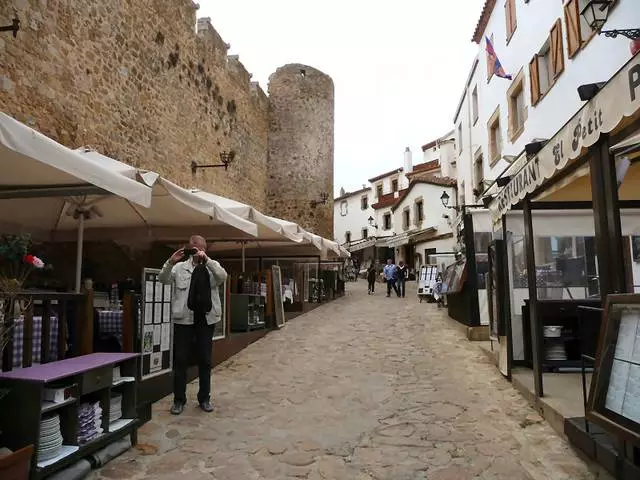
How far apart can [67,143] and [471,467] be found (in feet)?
26.0

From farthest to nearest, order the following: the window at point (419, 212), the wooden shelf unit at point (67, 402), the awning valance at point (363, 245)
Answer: the awning valance at point (363, 245) → the window at point (419, 212) → the wooden shelf unit at point (67, 402)

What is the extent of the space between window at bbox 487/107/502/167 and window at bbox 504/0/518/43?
2162 millimetres

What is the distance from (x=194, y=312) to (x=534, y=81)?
1030 centimetres

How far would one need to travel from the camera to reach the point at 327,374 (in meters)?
6.28

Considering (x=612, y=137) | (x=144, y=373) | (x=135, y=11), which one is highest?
(x=135, y=11)

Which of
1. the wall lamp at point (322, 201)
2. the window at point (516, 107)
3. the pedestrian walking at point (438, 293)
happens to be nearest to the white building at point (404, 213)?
the wall lamp at point (322, 201)

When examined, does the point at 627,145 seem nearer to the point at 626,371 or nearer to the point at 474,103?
the point at 626,371

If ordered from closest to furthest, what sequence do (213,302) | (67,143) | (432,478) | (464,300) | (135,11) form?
(432,478)
(213,302)
(67,143)
(464,300)
(135,11)

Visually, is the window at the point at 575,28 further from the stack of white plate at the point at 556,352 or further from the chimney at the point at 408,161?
the chimney at the point at 408,161

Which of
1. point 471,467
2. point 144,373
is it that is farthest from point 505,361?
point 144,373

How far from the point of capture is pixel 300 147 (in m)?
22.3

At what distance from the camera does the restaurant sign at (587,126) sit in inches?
103

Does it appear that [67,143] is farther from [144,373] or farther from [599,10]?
[599,10]

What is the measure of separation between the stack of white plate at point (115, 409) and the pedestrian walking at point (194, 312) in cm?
85
